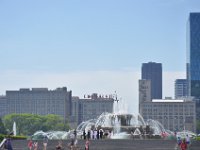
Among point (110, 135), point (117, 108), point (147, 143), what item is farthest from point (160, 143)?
point (117, 108)

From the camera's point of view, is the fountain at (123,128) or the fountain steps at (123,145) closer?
the fountain steps at (123,145)

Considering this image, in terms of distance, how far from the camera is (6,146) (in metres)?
49.9

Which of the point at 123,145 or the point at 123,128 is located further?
the point at 123,128

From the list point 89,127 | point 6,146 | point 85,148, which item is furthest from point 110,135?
point 6,146

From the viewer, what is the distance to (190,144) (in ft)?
194

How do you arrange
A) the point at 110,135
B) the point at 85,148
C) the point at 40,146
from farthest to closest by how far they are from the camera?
the point at 110,135, the point at 40,146, the point at 85,148

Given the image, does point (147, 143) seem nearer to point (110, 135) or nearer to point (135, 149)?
point (135, 149)

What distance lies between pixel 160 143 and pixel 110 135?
12.7m

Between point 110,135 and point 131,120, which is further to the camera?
point 131,120

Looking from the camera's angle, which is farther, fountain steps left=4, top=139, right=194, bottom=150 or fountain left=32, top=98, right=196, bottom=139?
fountain left=32, top=98, right=196, bottom=139

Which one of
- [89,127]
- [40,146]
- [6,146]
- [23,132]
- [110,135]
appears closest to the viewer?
[6,146]

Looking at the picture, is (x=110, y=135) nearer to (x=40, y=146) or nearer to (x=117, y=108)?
(x=40, y=146)

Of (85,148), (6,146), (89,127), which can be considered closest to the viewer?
(6,146)

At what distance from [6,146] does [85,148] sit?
6.52m
